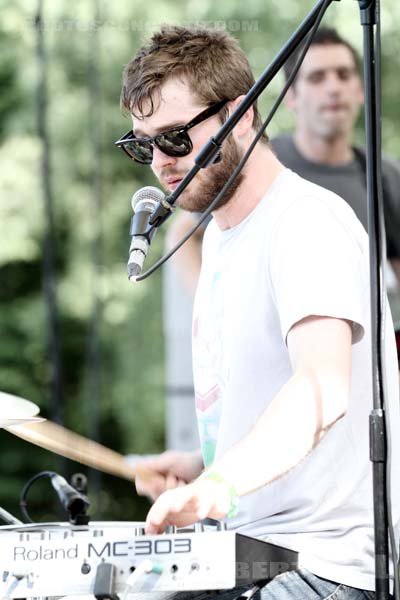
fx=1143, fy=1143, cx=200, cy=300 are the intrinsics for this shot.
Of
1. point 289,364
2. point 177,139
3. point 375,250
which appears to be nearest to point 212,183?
point 177,139

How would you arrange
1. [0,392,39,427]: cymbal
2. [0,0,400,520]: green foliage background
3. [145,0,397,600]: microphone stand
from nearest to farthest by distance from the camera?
[145,0,397,600]: microphone stand → [0,392,39,427]: cymbal → [0,0,400,520]: green foliage background

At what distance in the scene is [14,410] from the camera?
79.6 inches

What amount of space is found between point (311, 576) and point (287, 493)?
0.48ft

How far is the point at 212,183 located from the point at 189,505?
2.50 ft

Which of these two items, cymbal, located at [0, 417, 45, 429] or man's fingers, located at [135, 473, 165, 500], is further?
man's fingers, located at [135, 473, 165, 500]

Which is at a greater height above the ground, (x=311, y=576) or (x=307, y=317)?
(x=307, y=317)

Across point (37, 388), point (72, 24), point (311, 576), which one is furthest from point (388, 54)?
point (311, 576)

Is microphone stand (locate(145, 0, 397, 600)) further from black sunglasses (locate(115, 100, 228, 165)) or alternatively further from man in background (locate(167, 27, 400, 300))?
man in background (locate(167, 27, 400, 300))

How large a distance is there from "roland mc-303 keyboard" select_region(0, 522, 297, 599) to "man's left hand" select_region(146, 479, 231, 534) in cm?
2

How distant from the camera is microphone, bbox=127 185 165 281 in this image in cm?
177

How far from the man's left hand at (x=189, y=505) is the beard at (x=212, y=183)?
681mm

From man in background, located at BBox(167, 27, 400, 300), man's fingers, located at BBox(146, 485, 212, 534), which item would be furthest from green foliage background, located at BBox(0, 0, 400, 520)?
man's fingers, located at BBox(146, 485, 212, 534)

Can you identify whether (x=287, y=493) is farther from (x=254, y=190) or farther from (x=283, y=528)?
(x=254, y=190)

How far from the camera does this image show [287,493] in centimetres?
185
